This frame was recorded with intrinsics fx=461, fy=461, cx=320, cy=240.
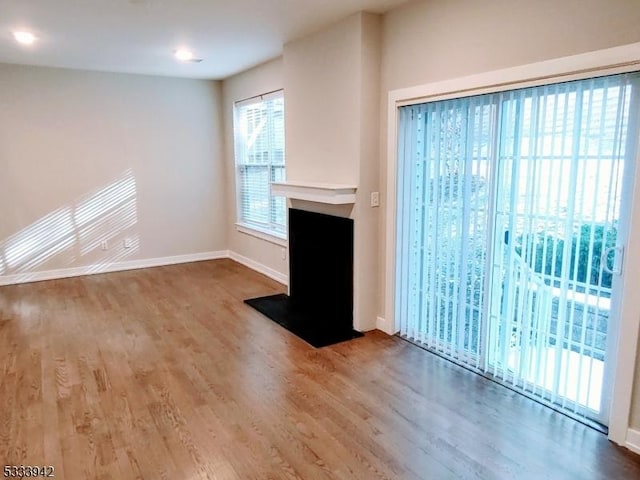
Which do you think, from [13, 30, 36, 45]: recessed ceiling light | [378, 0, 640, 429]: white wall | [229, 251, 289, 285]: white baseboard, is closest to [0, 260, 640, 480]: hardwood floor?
[378, 0, 640, 429]: white wall

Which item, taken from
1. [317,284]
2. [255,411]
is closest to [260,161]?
[317,284]

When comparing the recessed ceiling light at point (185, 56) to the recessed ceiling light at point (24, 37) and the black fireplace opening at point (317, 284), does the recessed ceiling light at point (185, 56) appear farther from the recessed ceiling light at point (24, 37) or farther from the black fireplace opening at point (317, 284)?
the black fireplace opening at point (317, 284)

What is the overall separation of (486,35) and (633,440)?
2343mm

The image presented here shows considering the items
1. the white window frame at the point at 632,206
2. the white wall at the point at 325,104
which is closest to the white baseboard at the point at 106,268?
the white wall at the point at 325,104

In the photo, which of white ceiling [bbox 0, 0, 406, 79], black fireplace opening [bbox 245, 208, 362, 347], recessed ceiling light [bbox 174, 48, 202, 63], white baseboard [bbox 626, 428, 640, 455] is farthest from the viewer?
recessed ceiling light [bbox 174, 48, 202, 63]

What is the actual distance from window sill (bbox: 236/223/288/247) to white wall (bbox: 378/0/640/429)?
5.94 feet

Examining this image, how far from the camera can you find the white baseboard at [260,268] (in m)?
5.44

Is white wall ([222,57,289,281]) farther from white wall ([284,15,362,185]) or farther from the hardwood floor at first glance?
the hardwood floor

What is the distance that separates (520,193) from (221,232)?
15.9 feet

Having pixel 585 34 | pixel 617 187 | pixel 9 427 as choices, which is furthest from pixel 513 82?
pixel 9 427

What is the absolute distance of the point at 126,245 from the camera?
6.11 m

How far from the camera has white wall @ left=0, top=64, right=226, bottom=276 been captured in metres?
5.39

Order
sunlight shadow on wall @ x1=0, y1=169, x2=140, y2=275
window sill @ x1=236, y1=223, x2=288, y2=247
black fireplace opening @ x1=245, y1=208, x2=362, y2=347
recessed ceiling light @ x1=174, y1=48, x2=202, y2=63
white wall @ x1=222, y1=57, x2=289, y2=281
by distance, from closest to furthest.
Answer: black fireplace opening @ x1=245, y1=208, x2=362, y2=347, recessed ceiling light @ x1=174, y1=48, x2=202, y2=63, white wall @ x1=222, y1=57, x2=289, y2=281, window sill @ x1=236, y1=223, x2=288, y2=247, sunlight shadow on wall @ x1=0, y1=169, x2=140, y2=275

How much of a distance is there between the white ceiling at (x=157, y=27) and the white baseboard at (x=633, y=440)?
2967 millimetres
